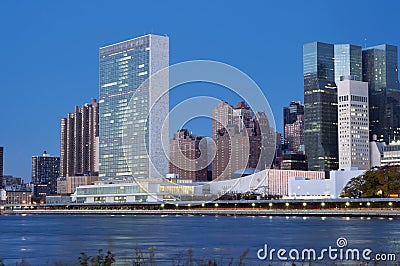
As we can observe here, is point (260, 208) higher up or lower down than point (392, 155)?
lower down

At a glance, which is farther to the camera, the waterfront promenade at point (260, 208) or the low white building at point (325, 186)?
the low white building at point (325, 186)

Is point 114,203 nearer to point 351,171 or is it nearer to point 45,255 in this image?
point 351,171

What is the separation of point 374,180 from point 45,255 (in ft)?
348

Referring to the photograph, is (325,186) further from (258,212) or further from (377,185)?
(258,212)

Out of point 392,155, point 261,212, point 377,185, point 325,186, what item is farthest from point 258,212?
point 392,155

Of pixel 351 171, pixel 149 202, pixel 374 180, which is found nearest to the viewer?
pixel 374 180

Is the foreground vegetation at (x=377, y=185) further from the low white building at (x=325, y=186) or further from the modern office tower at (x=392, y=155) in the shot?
the modern office tower at (x=392, y=155)

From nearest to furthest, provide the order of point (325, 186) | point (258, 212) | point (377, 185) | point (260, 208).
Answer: point (377, 185)
point (258, 212)
point (260, 208)
point (325, 186)

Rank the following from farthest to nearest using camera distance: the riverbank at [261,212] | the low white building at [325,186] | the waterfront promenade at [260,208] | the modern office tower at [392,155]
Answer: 1. the modern office tower at [392,155]
2. the low white building at [325,186]
3. the waterfront promenade at [260,208]
4. the riverbank at [261,212]

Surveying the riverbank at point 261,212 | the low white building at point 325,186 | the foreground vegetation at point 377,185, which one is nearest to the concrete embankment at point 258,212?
the riverbank at point 261,212

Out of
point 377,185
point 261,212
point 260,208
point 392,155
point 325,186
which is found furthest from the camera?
point 392,155

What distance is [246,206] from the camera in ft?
526

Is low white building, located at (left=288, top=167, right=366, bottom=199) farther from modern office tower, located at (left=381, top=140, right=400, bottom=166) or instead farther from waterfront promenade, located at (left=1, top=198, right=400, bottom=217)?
modern office tower, located at (left=381, top=140, right=400, bottom=166)

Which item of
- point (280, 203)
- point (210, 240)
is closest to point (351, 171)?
point (280, 203)
